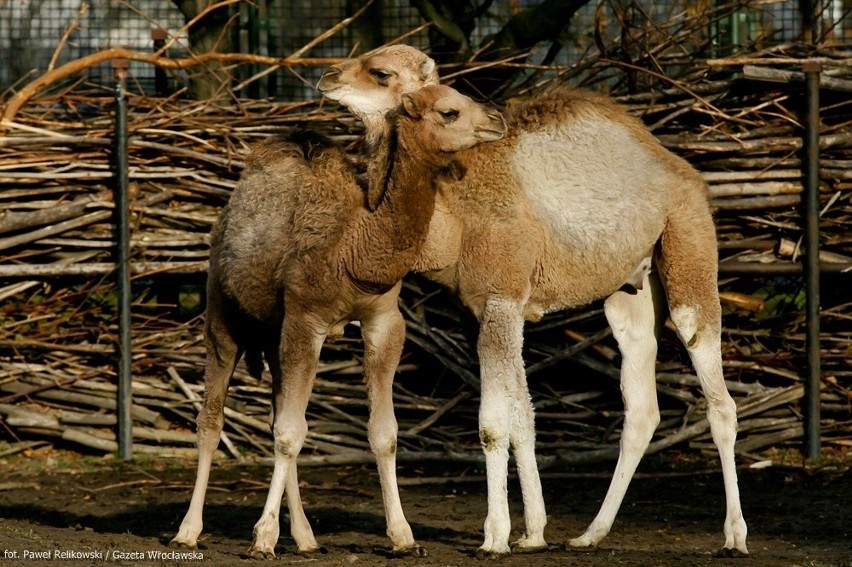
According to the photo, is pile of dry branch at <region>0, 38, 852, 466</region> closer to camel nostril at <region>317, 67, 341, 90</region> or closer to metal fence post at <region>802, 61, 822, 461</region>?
metal fence post at <region>802, 61, 822, 461</region>

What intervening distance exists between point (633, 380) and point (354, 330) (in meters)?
3.07

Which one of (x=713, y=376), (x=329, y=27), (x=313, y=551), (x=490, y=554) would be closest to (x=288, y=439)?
(x=313, y=551)

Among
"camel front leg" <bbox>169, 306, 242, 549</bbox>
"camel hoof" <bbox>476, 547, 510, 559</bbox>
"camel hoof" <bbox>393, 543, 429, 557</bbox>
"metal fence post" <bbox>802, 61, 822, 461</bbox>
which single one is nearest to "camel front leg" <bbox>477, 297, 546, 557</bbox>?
"camel hoof" <bbox>476, 547, 510, 559</bbox>

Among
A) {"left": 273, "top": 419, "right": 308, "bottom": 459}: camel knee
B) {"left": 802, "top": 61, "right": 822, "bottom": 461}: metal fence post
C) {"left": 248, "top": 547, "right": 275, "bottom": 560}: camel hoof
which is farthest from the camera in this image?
{"left": 802, "top": 61, "right": 822, "bottom": 461}: metal fence post

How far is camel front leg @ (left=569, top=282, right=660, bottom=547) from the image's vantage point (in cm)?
686

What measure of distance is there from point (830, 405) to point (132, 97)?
5740mm

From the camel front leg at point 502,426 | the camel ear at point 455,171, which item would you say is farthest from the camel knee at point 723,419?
the camel ear at point 455,171

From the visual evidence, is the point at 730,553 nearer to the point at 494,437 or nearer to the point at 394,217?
the point at 494,437

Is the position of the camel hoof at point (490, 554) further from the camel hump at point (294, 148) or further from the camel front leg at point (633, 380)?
the camel hump at point (294, 148)

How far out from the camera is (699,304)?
21.7 ft

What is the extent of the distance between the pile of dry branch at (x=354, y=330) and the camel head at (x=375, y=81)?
2727mm

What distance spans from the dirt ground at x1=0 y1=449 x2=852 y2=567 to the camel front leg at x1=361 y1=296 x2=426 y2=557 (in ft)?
0.98

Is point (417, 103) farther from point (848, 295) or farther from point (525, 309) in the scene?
point (848, 295)

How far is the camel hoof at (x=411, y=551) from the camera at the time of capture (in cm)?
624
